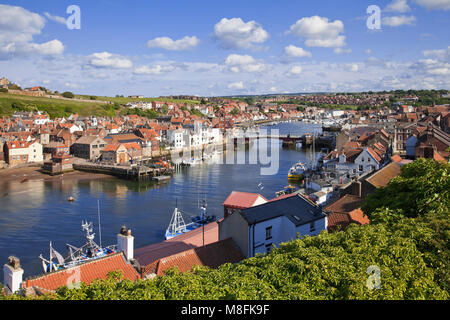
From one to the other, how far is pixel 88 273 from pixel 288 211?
6177 mm

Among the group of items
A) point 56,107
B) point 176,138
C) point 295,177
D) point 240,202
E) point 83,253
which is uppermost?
point 56,107

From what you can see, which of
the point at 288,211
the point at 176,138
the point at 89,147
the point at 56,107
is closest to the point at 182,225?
the point at 288,211

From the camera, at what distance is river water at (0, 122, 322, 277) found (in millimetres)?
17922

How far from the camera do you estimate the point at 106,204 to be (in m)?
24.9

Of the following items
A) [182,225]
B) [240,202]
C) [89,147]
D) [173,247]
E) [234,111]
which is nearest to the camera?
[173,247]

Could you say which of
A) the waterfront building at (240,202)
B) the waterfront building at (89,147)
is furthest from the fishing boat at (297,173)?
the waterfront building at (89,147)

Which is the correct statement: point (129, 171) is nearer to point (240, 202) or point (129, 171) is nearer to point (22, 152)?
point (22, 152)

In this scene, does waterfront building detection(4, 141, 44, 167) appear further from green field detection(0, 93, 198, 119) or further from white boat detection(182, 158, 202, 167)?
green field detection(0, 93, 198, 119)

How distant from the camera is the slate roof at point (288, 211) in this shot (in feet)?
36.4

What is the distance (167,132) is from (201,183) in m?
24.7

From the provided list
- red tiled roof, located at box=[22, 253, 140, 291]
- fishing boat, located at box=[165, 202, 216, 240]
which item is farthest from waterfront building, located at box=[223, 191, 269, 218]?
red tiled roof, located at box=[22, 253, 140, 291]

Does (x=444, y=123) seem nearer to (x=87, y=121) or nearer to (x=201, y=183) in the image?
(x=201, y=183)

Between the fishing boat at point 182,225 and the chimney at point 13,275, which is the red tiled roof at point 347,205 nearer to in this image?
the fishing boat at point 182,225

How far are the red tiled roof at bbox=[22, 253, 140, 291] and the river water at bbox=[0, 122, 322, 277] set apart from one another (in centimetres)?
750
